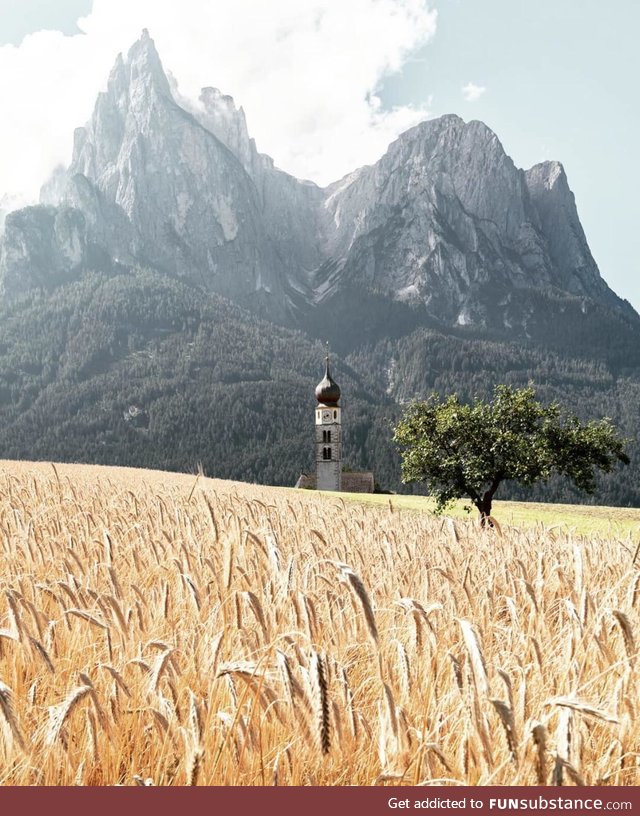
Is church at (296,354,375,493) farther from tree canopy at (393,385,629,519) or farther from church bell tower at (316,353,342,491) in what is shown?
tree canopy at (393,385,629,519)

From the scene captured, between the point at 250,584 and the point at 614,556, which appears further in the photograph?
the point at 614,556

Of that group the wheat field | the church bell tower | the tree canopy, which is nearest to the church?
the church bell tower

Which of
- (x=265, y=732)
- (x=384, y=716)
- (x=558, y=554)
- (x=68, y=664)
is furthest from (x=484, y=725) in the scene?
(x=558, y=554)

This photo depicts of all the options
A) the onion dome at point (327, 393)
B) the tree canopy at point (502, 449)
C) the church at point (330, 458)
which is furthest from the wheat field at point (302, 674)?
the onion dome at point (327, 393)

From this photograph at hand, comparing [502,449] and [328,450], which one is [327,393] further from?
[502,449]

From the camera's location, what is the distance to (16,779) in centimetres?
218

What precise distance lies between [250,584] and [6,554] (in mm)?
2095

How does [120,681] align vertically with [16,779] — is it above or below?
above

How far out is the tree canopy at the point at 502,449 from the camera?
32188 mm

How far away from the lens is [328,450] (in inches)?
4345

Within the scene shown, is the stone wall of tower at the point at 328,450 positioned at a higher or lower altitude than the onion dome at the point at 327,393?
lower

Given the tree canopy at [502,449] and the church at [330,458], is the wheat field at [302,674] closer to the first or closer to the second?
the tree canopy at [502,449]

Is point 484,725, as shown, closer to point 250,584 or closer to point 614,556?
point 250,584

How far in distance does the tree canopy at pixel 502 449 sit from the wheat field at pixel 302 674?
27133 mm
